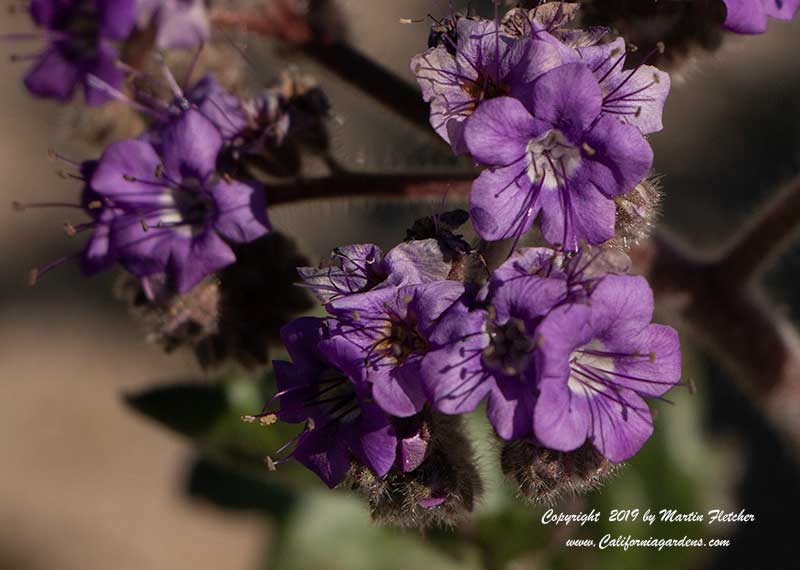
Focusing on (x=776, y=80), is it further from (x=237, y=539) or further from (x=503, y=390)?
(x=503, y=390)

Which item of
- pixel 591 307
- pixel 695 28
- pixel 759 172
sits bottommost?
pixel 759 172

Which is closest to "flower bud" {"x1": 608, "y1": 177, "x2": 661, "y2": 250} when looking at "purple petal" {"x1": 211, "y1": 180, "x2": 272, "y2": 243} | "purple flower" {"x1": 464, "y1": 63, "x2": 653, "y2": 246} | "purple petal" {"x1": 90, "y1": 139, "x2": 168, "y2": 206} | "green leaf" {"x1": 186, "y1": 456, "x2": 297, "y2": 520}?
"purple flower" {"x1": 464, "y1": 63, "x2": 653, "y2": 246}

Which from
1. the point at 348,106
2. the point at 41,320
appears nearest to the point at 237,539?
the point at 41,320

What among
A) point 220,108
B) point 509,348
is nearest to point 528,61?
point 509,348

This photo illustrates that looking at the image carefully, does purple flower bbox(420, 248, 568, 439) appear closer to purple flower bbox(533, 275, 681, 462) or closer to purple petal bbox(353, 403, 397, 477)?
purple flower bbox(533, 275, 681, 462)

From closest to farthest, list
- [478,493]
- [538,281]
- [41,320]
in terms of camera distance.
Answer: [538,281], [478,493], [41,320]

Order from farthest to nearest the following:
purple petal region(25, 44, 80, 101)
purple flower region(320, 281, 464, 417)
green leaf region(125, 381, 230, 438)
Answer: green leaf region(125, 381, 230, 438)
purple petal region(25, 44, 80, 101)
purple flower region(320, 281, 464, 417)
